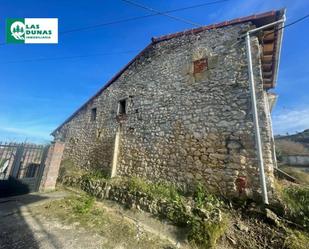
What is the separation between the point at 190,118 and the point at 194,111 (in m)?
0.27

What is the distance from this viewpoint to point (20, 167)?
692cm

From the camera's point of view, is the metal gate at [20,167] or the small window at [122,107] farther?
the small window at [122,107]

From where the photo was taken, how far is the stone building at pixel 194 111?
4910 mm

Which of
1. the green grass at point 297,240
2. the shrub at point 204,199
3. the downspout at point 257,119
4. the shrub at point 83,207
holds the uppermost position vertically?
the downspout at point 257,119

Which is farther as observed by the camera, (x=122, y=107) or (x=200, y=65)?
(x=122, y=107)

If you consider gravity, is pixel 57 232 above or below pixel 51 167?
below

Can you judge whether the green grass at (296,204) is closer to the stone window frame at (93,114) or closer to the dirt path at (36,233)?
the dirt path at (36,233)

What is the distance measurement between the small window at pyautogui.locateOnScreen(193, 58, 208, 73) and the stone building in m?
0.04

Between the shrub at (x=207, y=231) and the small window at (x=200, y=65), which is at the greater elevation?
the small window at (x=200, y=65)

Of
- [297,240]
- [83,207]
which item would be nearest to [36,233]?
[83,207]

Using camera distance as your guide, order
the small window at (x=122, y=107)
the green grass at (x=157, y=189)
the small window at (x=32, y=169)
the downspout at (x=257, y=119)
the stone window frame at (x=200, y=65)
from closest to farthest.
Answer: the downspout at (x=257, y=119) < the green grass at (x=157, y=189) < the stone window frame at (x=200, y=65) < the small window at (x=32, y=169) < the small window at (x=122, y=107)

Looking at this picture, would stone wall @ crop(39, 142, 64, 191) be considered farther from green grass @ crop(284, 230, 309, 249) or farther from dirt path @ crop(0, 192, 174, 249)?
green grass @ crop(284, 230, 309, 249)

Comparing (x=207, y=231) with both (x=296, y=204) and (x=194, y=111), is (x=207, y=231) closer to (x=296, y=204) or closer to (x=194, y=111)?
(x=296, y=204)

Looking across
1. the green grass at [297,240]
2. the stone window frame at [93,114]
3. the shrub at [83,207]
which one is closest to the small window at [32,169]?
the shrub at [83,207]
